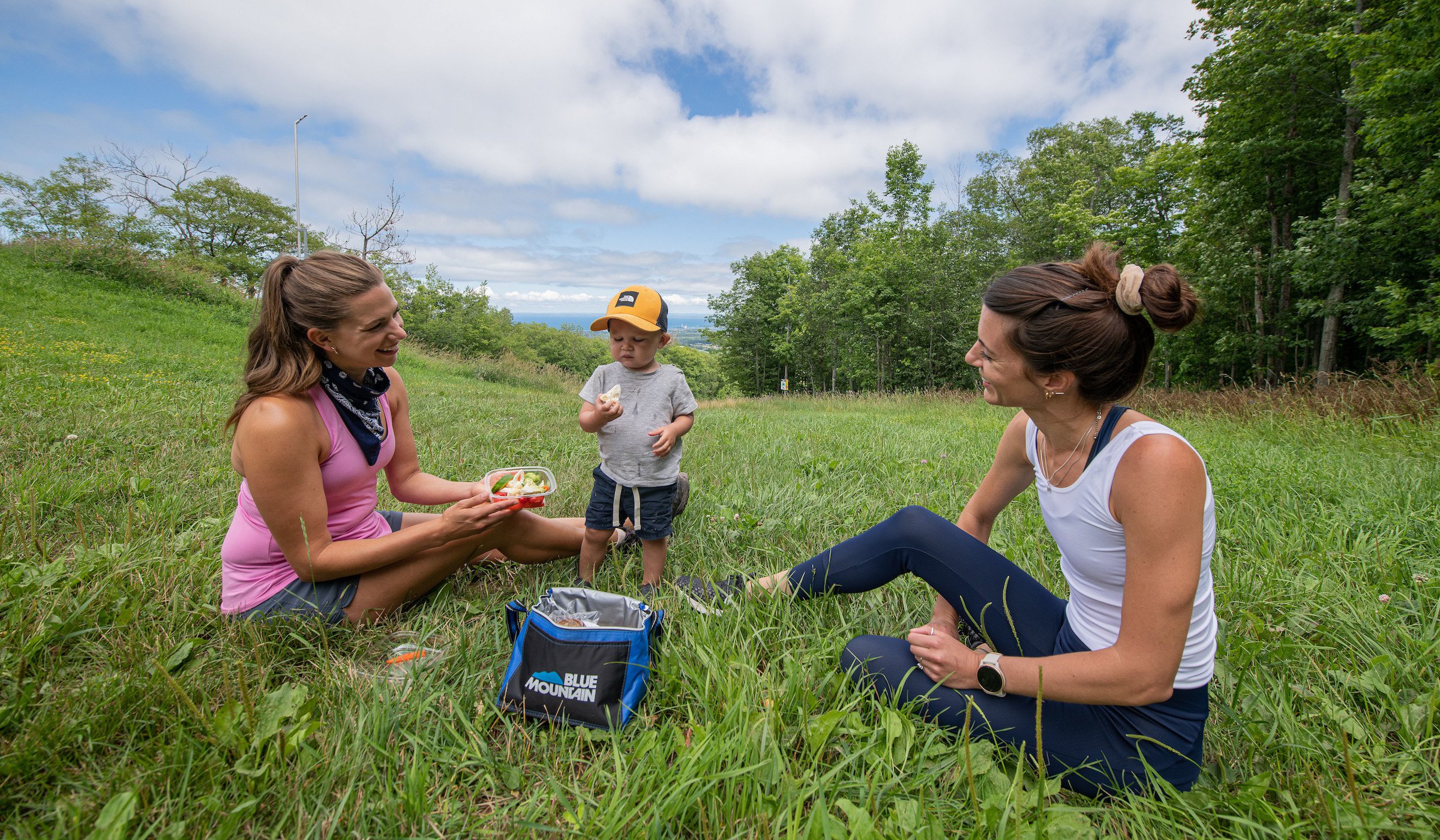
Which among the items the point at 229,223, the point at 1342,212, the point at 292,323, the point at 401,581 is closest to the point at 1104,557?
the point at 401,581

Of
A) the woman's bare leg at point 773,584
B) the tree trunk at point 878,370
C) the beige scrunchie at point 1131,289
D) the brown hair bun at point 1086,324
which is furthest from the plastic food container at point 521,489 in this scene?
the tree trunk at point 878,370

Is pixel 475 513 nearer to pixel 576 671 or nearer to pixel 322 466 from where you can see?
pixel 322 466

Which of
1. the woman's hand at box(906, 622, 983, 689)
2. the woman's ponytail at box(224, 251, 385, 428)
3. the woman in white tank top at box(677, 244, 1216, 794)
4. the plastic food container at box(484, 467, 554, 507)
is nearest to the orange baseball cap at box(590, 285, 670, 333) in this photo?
the plastic food container at box(484, 467, 554, 507)

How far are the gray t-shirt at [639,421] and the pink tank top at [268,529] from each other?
3.54 feet

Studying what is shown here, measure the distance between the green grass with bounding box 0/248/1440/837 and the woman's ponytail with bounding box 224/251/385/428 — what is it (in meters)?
0.85

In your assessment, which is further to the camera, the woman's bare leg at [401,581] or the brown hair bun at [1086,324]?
the woman's bare leg at [401,581]

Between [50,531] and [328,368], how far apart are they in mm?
2049

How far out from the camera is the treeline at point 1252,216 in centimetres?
1028

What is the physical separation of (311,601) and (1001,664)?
2408 mm

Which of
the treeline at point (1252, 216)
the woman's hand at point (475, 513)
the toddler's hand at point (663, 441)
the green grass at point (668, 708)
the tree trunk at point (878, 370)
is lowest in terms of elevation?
the green grass at point (668, 708)

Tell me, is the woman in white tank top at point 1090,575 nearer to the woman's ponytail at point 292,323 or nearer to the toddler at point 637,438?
the toddler at point 637,438

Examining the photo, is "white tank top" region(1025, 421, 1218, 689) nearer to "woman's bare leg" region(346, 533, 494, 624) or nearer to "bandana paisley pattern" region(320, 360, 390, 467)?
"woman's bare leg" region(346, 533, 494, 624)

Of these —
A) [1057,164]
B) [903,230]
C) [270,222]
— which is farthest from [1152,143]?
[270,222]

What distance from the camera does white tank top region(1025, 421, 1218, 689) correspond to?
1.47 m
